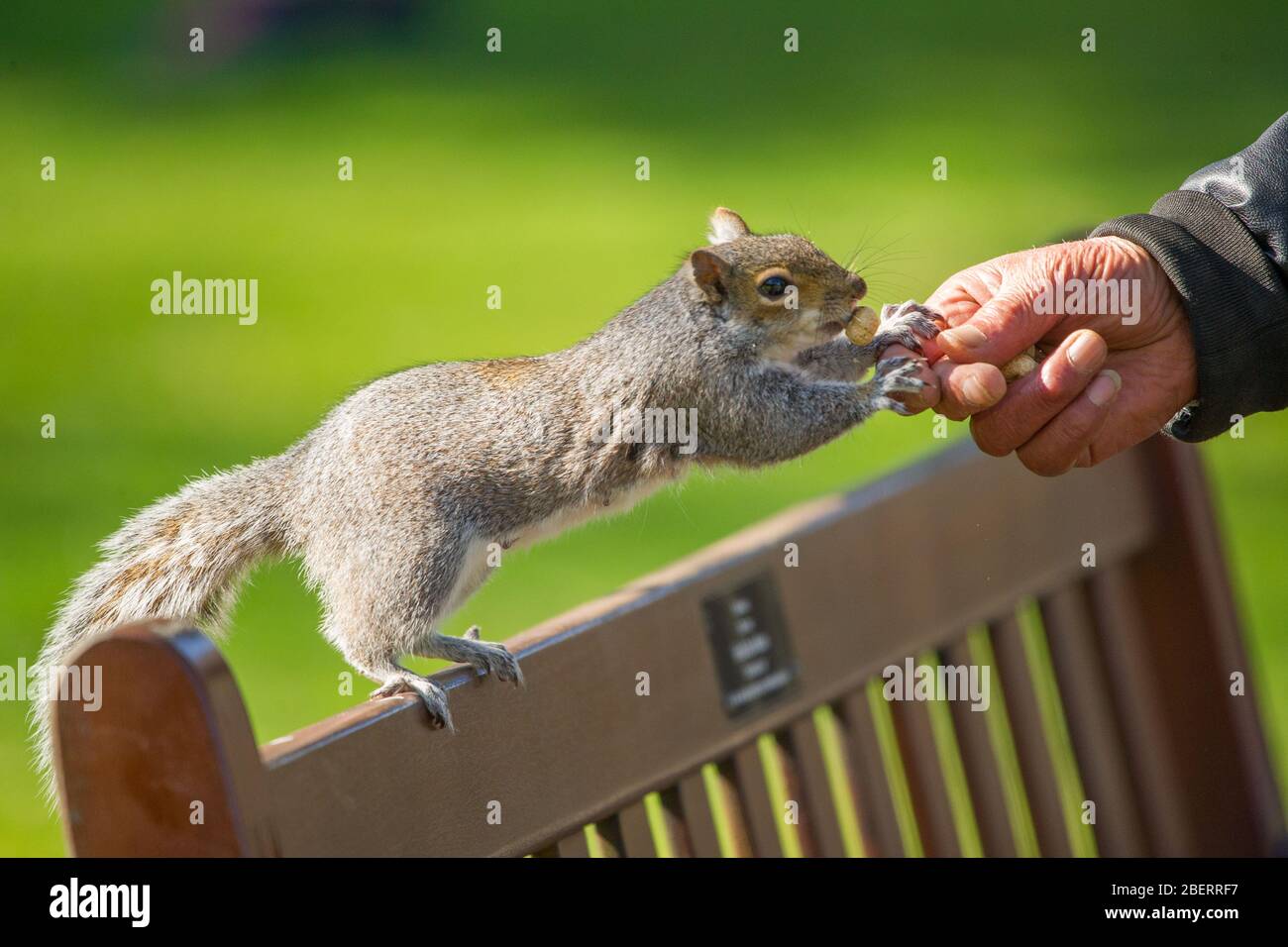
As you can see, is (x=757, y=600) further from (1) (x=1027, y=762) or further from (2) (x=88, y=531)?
(2) (x=88, y=531)

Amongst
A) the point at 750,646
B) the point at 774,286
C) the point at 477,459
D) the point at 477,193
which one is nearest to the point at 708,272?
the point at 774,286

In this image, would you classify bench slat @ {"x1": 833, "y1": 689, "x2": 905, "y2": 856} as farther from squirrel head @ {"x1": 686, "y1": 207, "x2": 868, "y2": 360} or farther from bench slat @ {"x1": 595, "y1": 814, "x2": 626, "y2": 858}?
squirrel head @ {"x1": 686, "y1": 207, "x2": 868, "y2": 360}

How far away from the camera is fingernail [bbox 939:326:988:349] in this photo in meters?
1.28

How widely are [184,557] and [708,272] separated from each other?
1.78 ft

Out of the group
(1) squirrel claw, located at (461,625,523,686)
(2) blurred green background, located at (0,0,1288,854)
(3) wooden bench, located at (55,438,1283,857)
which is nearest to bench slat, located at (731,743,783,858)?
(3) wooden bench, located at (55,438,1283,857)

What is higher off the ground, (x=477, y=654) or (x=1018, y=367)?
(x=1018, y=367)

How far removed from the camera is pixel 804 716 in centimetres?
123

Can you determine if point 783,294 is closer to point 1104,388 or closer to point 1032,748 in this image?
point 1104,388

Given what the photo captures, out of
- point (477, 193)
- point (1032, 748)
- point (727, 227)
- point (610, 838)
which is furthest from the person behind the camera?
point (477, 193)

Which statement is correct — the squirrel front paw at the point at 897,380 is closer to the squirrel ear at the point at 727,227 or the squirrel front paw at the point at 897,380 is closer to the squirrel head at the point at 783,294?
the squirrel head at the point at 783,294

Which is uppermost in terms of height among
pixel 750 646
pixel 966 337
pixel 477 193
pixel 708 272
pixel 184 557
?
pixel 477 193

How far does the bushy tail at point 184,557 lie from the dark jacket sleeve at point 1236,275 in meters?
0.78
